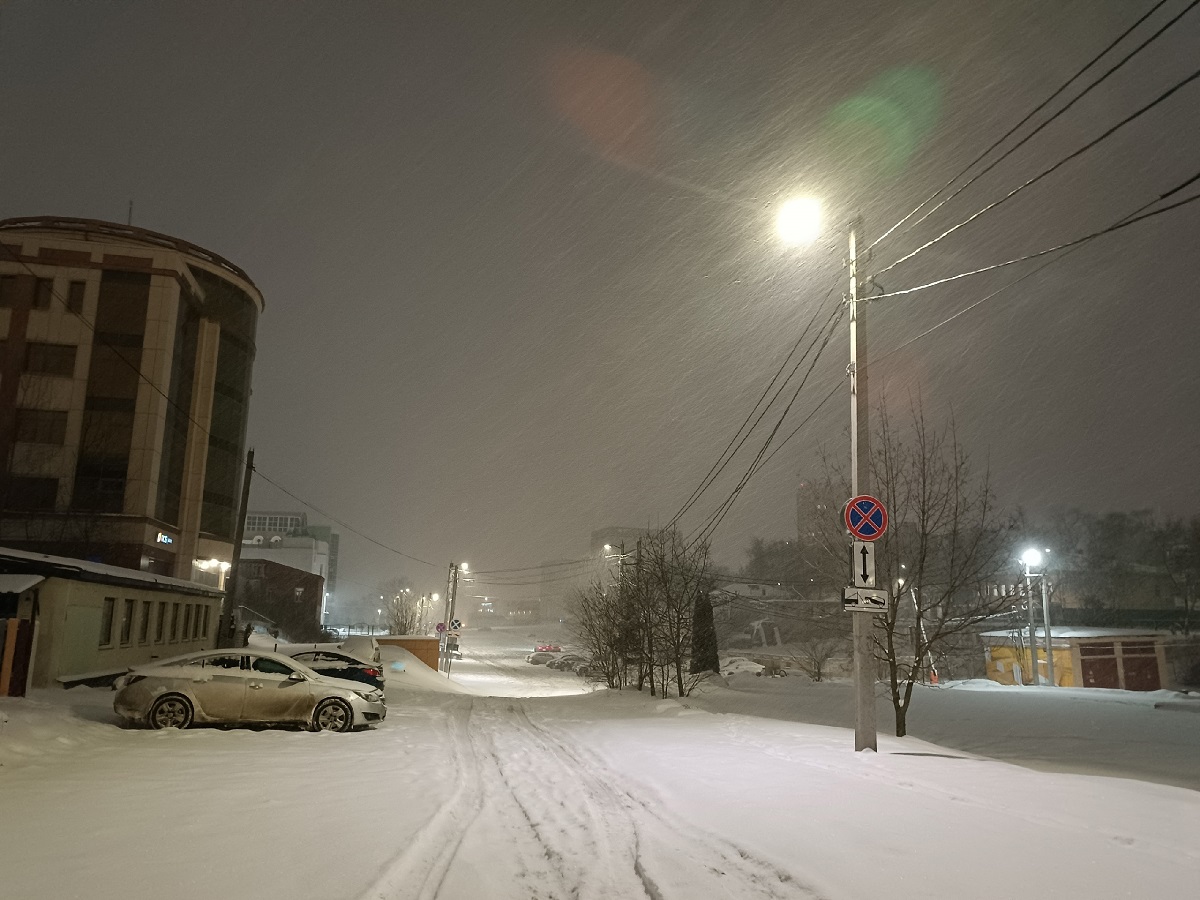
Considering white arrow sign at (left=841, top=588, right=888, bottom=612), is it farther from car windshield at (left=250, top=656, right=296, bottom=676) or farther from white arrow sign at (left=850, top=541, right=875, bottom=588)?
car windshield at (left=250, top=656, right=296, bottom=676)

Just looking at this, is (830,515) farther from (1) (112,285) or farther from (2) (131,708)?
(1) (112,285)

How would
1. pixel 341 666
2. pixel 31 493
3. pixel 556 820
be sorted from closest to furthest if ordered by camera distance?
1. pixel 556 820
2. pixel 341 666
3. pixel 31 493

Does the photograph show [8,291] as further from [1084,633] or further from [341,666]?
[1084,633]

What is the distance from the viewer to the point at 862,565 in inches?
449

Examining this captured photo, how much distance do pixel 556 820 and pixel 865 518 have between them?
6.00 m

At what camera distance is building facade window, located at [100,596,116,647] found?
70.7ft

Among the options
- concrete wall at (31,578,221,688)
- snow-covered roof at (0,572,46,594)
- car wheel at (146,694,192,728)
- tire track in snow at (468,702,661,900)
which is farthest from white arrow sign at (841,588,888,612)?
concrete wall at (31,578,221,688)

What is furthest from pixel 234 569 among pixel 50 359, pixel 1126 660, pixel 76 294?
pixel 1126 660

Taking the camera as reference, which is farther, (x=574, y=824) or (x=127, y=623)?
(x=127, y=623)

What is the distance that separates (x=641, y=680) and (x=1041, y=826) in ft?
77.7

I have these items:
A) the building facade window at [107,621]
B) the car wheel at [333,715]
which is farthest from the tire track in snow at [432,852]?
the building facade window at [107,621]

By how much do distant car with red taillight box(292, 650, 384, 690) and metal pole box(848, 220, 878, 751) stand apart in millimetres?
14650

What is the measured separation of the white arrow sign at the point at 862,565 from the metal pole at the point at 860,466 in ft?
1.94

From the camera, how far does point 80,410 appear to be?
4466cm
